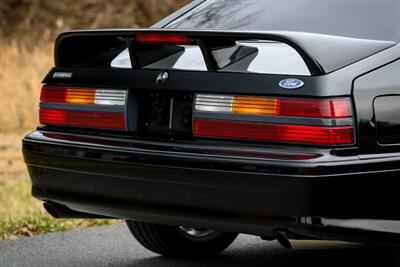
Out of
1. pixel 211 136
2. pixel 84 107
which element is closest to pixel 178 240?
pixel 84 107

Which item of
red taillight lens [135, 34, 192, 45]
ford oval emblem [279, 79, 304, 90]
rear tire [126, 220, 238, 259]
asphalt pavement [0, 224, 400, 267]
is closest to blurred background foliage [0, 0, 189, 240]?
asphalt pavement [0, 224, 400, 267]

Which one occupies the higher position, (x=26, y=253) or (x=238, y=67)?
(x=238, y=67)

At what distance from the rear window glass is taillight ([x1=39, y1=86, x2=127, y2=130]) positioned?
2.40 ft

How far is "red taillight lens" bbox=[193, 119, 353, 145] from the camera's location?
3867 millimetres

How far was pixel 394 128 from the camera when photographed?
402 cm

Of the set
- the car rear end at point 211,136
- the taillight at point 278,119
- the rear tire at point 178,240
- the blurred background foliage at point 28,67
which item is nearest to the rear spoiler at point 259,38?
the car rear end at point 211,136

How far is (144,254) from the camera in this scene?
5.63m

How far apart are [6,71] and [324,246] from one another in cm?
810

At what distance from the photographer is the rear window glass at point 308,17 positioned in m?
4.44

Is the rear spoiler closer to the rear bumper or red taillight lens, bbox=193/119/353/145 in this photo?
red taillight lens, bbox=193/119/353/145

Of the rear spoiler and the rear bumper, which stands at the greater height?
the rear spoiler

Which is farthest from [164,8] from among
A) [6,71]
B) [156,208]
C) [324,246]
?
[156,208]

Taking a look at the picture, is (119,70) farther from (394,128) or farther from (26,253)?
(26,253)

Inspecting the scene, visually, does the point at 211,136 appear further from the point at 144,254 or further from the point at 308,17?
the point at 144,254
